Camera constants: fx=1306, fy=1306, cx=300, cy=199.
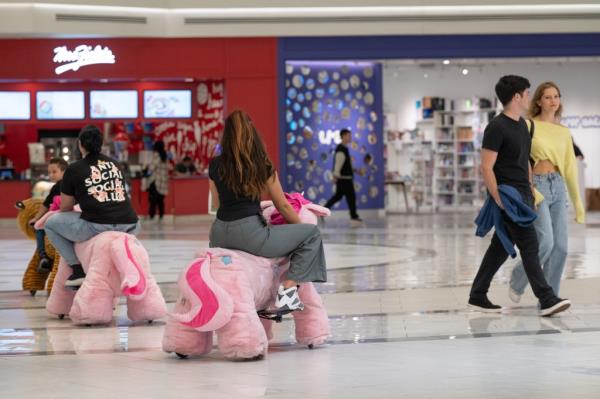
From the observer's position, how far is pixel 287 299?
6.52 m

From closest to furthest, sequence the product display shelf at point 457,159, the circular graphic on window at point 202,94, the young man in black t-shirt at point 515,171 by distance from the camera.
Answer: the young man in black t-shirt at point 515,171 < the circular graphic on window at point 202,94 < the product display shelf at point 457,159

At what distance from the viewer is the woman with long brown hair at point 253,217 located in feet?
21.6

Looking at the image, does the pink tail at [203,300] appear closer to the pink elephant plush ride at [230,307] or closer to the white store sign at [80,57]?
the pink elephant plush ride at [230,307]

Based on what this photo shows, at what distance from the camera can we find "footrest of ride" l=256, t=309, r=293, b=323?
652cm

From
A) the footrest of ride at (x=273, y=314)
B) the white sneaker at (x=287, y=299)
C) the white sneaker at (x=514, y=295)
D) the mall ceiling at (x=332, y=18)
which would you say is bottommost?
the white sneaker at (x=514, y=295)

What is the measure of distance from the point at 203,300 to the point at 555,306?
251 cm

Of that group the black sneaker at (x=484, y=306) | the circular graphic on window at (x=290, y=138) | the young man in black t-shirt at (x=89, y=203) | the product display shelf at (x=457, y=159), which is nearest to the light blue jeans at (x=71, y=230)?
the young man in black t-shirt at (x=89, y=203)

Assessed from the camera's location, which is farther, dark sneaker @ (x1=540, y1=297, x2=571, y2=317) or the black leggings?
the black leggings

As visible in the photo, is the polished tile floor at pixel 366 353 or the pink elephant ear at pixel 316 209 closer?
the polished tile floor at pixel 366 353

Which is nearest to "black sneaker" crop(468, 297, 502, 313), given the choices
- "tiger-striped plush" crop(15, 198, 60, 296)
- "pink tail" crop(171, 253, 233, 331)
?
"pink tail" crop(171, 253, 233, 331)

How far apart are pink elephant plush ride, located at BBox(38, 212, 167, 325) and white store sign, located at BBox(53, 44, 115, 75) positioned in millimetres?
13447

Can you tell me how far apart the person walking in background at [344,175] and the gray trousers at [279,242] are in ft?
45.7

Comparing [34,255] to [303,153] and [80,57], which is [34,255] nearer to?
[80,57]

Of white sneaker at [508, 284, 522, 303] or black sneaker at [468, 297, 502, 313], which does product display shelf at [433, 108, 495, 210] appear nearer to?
white sneaker at [508, 284, 522, 303]
